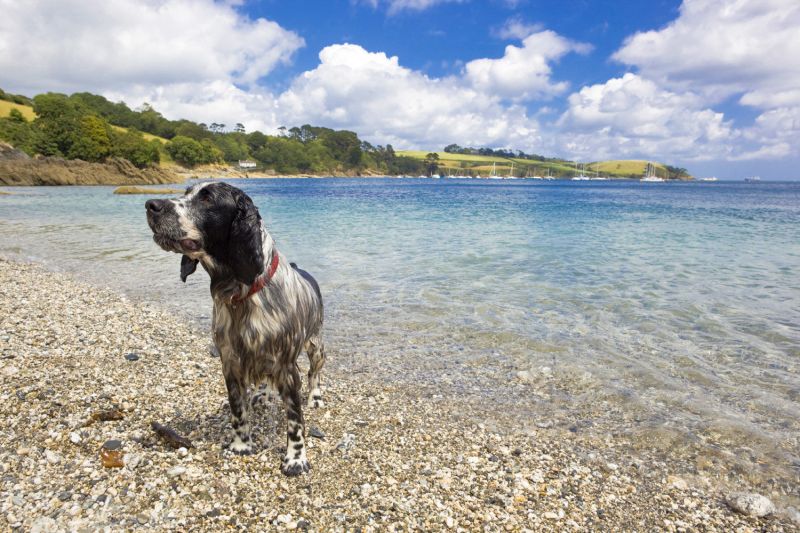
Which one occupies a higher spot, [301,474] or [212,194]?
[212,194]

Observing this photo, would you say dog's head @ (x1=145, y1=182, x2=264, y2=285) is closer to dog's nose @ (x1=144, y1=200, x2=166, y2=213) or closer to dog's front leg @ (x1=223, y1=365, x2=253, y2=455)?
dog's nose @ (x1=144, y1=200, x2=166, y2=213)

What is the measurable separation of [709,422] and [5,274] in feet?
50.4

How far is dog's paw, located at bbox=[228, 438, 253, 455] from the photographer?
14.5ft

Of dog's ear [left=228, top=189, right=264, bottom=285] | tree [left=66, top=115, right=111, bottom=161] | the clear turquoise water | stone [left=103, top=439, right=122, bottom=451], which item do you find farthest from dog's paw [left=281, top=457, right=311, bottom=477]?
tree [left=66, top=115, right=111, bottom=161]

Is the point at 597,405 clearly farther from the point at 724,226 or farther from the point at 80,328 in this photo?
the point at 724,226

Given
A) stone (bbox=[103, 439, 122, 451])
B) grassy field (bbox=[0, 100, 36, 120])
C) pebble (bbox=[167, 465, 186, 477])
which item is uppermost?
grassy field (bbox=[0, 100, 36, 120])

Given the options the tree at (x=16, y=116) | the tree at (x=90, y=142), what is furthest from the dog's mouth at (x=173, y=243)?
the tree at (x=16, y=116)

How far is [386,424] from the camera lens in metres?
5.20

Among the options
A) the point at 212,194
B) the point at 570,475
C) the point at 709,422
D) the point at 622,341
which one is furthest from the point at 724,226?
the point at 212,194

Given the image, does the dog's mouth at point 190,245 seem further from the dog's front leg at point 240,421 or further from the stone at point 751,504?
the stone at point 751,504

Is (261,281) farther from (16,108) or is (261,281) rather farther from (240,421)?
(16,108)

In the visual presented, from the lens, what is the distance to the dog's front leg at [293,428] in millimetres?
4215

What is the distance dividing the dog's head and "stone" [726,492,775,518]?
4672 millimetres

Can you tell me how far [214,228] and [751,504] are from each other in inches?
206
